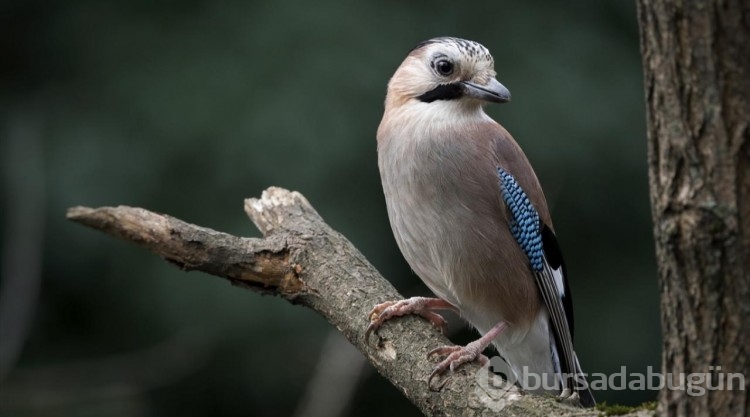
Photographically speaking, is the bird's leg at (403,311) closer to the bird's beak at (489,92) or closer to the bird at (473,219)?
the bird at (473,219)

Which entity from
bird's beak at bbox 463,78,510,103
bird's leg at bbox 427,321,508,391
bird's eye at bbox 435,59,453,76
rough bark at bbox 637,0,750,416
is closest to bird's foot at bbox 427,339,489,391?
Result: bird's leg at bbox 427,321,508,391

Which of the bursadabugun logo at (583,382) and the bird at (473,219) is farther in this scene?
the bird at (473,219)

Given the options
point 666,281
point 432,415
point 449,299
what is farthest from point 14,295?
point 666,281

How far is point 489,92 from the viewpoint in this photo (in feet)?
9.98

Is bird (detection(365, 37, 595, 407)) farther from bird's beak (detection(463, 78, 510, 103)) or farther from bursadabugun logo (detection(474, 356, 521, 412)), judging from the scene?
bursadabugun logo (detection(474, 356, 521, 412))

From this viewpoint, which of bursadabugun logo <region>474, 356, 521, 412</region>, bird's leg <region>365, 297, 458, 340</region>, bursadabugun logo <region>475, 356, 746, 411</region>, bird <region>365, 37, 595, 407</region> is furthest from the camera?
bird <region>365, 37, 595, 407</region>

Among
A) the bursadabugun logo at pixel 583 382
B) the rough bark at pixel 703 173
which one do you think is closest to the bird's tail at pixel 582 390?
the bursadabugun logo at pixel 583 382

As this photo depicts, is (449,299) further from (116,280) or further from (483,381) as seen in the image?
(116,280)

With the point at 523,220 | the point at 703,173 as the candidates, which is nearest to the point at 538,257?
the point at 523,220

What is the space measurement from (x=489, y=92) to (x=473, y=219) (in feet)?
1.25

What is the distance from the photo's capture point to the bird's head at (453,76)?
309cm

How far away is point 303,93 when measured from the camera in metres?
4.60

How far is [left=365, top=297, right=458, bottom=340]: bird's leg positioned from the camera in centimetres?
288

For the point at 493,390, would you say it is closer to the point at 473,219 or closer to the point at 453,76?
the point at 473,219
